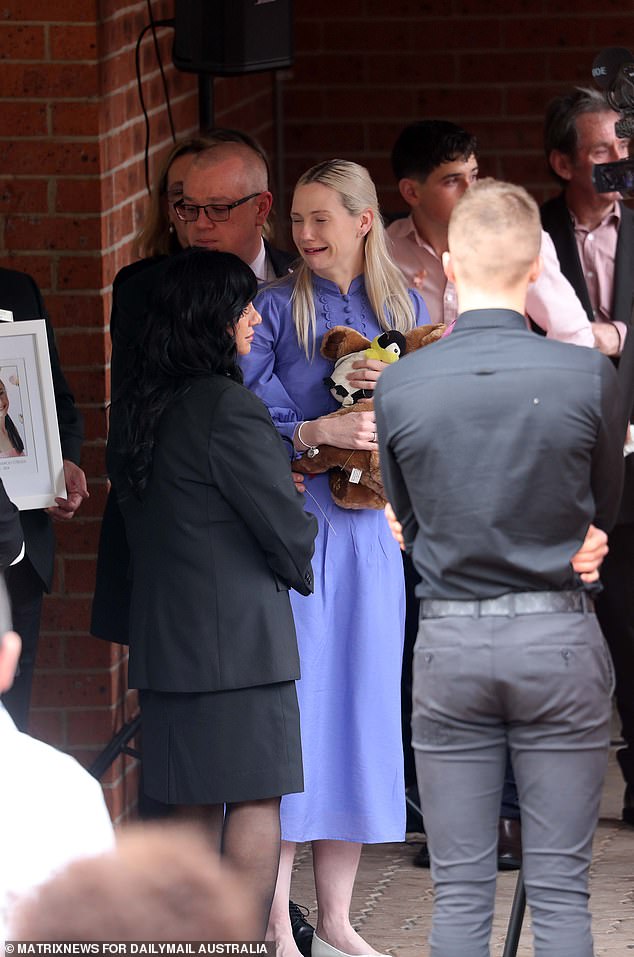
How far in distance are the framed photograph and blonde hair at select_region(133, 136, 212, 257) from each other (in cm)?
56

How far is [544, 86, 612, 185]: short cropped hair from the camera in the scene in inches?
161

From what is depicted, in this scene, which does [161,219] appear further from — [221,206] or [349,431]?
[349,431]

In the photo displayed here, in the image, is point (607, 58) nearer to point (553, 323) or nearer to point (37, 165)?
point (553, 323)

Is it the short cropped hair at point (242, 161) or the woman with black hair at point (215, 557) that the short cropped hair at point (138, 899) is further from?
the short cropped hair at point (242, 161)

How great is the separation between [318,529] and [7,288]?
939mm

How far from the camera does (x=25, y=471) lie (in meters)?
3.33

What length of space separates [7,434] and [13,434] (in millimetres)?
13

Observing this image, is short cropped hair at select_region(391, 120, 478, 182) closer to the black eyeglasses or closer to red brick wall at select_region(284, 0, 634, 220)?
the black eyeglasses

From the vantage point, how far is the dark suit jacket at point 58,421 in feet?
11.3

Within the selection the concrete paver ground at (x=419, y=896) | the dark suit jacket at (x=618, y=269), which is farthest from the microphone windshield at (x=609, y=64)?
the concrete paver ground at (x=419, y=896)

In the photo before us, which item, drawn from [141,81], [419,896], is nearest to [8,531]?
[419,896]

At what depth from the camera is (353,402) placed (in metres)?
3.18

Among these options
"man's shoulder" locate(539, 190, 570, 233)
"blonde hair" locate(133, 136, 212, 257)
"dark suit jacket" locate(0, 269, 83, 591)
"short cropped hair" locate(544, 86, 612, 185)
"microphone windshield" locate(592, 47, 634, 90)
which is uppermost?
"microphone windshield" locate(592, 47, 634, 90)

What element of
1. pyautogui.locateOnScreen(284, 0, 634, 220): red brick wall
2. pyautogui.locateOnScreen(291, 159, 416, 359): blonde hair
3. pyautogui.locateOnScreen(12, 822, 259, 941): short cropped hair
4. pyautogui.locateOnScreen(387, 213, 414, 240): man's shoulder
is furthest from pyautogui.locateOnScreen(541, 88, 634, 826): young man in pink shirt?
pyautogui.locateOnScreen(12, 822, 259, 941): short cropped hair
